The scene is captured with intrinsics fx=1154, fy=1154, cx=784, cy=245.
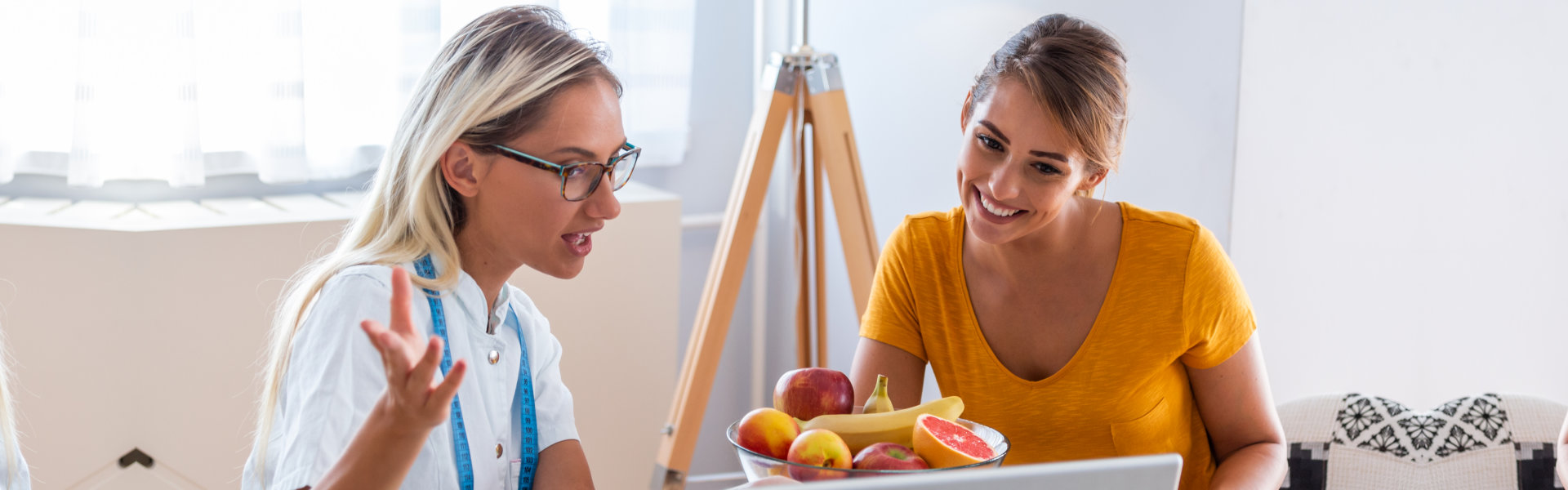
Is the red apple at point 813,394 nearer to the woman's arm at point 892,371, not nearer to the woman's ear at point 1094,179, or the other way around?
the woman's arm at point 892,371

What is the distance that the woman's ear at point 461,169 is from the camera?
115 centimetres

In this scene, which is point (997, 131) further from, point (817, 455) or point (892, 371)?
point (817, 455)

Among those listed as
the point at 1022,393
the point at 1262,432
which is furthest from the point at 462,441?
the point at 1262,432

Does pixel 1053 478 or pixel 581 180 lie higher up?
pixel 581 180

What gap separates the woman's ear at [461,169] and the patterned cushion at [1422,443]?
1.00 metres

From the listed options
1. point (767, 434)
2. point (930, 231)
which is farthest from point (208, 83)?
point (767, 434)

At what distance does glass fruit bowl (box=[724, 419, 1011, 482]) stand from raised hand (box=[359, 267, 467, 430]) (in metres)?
0.22

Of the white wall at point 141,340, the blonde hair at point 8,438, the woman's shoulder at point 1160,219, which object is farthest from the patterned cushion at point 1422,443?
the white wall at point 141,340

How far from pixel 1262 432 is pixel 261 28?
1.95 metres

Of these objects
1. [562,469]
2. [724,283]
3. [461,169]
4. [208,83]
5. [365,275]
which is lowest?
[562,469]

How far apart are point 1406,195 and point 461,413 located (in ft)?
4.66

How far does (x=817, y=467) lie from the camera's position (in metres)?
0.84

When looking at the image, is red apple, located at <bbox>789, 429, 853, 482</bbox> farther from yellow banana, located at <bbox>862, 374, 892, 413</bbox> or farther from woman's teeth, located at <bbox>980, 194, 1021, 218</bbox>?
woman's teeth, located at <bbox>980, 194, 1021, 218</bbox>

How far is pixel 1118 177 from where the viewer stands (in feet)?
6.50
